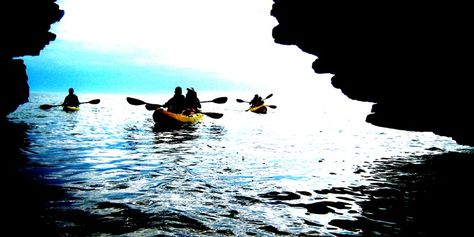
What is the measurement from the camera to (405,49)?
9.44 meters

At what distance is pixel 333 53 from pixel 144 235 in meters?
10.5

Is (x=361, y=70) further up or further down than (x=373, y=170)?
further up

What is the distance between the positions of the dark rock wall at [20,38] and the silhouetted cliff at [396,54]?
42.9 ft

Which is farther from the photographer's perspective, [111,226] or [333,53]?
[333,53]

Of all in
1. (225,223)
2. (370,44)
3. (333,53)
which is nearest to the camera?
(225,223)

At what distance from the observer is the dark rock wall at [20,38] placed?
53.5 feet

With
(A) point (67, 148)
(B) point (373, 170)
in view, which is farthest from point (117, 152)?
(B) point (373, 170)

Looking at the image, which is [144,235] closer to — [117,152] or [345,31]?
[117,152]

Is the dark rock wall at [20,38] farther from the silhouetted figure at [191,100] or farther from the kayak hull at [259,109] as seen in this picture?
the kayak hull at [259,109]

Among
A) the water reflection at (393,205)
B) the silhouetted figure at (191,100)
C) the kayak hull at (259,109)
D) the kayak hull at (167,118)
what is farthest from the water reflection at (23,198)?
the kayak hull at (259,109)

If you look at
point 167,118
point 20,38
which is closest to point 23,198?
point 167,118

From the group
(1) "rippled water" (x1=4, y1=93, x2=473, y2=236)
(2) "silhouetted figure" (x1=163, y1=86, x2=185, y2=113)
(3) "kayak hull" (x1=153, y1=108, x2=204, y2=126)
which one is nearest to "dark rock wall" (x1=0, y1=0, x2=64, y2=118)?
(1) "rippled water" (x1=4, y1=93, x2=473, y2=236)

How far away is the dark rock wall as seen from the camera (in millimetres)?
16297

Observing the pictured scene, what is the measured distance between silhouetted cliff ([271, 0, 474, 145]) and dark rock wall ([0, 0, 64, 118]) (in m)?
13.1
